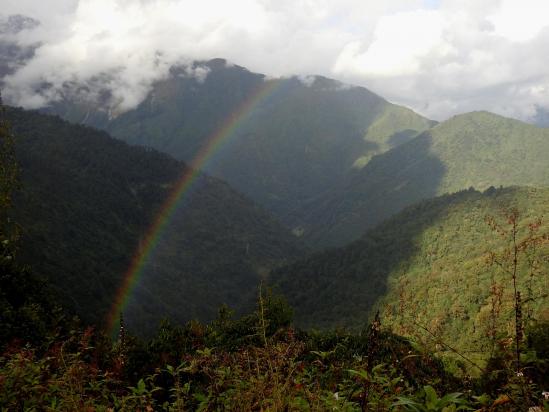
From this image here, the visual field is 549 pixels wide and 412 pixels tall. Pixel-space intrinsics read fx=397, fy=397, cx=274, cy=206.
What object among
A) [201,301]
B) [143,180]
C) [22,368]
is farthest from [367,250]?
[22,368]

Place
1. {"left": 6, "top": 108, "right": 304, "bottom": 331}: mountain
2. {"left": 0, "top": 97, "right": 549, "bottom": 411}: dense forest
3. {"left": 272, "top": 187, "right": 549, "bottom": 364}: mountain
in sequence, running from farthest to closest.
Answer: {"left": 6, "top": 108, "right": 304, "bottom": 331}: mountain → {"left": 272, "top": 187, "right": 549, "bottom": 364}: mountain → {"left": 0, "top": 97, "right": 549, "bottom": 411}: dense forest

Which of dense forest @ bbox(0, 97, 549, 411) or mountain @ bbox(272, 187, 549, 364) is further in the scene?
mountain @ bbox(272, 187, 549, 364)

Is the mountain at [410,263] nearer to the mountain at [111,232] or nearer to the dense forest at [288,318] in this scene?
the dense forest at [288,318]

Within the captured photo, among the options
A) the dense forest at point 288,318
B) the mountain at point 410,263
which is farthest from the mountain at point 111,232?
the mountain at point 410,263

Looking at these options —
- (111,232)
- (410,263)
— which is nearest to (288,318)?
(410,263)

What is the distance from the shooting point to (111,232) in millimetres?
146875

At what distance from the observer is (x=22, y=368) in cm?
536

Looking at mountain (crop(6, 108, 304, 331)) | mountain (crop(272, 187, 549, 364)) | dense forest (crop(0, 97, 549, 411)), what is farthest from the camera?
mountain (crop(6, 108, 304, 331))

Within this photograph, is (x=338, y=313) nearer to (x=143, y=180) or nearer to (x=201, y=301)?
(x=201, y=301)

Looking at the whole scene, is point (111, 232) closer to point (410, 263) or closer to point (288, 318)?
point (410, 263)

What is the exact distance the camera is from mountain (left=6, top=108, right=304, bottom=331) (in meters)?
101

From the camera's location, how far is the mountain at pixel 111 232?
101 metres

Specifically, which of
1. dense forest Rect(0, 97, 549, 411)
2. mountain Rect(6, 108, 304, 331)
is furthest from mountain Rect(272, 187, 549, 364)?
mountain Rect(6, 108, 304, 331)

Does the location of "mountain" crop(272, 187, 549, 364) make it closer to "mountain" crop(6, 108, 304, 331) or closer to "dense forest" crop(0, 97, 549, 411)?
"dense forest" crop(0, 97, 549, 411)
